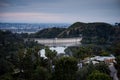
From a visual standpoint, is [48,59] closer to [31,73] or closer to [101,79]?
[31,73]

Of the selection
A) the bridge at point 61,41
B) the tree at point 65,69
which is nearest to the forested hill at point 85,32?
the bridge at point 61,41

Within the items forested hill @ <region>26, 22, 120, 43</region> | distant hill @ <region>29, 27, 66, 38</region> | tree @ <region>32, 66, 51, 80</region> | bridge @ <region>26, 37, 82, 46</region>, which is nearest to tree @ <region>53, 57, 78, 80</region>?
tree @ <region>32, 66, 51, 80</region>

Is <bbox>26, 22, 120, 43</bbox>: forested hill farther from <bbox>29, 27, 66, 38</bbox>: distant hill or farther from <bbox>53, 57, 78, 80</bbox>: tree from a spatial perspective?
<bbox>53, 57, 78, 80</bbox>: tree

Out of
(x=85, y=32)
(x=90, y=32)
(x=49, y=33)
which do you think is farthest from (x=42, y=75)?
(x=49, y=33)

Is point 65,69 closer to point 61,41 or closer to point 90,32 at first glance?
point 61,41

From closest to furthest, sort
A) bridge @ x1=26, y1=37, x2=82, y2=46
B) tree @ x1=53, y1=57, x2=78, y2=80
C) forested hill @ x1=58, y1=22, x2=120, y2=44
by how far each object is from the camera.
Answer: tree @ x1=53, y1=57, x2=78, y2=80, forested hill @ x1=58, y1=22, x2=120, y2=44, bridge @ x1=26, y1=37, x2=82, y2=46

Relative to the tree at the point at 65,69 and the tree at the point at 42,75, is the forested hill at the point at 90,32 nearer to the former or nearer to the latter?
the tree at the point at 65,69

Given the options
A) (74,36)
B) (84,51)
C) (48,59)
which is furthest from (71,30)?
(48,59)

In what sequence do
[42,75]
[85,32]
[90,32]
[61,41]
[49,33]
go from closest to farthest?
[42,75]
[61,41]
[90,32]
[85,32]
[49,33]
